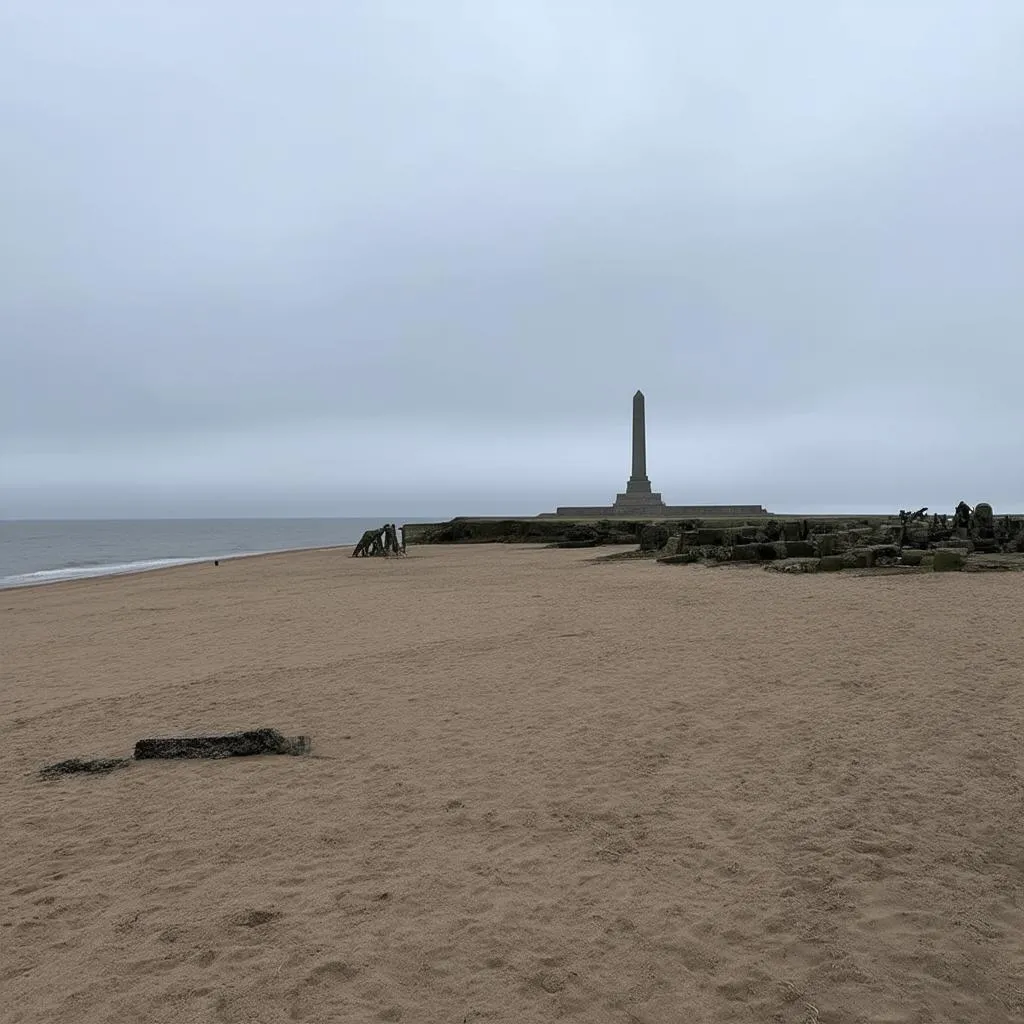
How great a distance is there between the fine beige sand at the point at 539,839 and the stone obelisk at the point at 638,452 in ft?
144

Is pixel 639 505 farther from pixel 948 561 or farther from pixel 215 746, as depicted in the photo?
pixel 215 746

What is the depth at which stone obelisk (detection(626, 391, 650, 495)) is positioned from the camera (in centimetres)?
5316

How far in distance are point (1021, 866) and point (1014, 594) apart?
35.7 feet

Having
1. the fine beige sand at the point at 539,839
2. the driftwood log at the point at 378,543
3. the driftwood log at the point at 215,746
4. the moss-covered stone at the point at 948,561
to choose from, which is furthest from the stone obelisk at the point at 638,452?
the driftwood log at the point at 215,746

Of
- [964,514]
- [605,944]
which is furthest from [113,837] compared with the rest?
[964,514]

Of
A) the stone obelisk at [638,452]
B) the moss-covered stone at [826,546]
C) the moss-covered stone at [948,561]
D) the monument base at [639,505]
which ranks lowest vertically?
the moss-covered stone at [948,561]

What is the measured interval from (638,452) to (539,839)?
50681 millimetres

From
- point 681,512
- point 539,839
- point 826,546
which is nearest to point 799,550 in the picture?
point 826,546

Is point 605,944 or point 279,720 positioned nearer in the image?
point 605,944

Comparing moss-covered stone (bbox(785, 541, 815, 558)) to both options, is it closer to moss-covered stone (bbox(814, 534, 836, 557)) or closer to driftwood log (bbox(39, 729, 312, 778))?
moss-covered stone (bbox(814, 534, 836, 557))

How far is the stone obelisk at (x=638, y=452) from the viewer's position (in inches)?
2093

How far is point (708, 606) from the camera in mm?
13289

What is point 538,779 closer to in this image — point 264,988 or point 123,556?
point 264,988

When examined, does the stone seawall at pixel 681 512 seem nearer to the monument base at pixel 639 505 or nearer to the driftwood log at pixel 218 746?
the monument base at pixel 639 505
